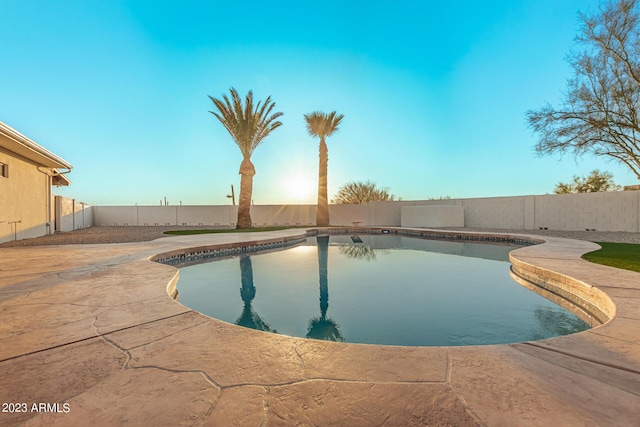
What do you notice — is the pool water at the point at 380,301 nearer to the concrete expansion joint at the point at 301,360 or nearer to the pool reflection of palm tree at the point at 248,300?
the pool reflection of palm tree at the point at 248,300

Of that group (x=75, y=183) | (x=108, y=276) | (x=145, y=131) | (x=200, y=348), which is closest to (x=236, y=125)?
(x=145, y=131)

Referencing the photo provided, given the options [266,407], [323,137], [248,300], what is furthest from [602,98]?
[266,407]

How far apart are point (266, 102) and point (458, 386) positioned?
15632 millimetres

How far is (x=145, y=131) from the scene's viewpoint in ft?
49.5

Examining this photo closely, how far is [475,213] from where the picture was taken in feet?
53.6

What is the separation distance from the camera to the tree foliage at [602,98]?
10.8 meters

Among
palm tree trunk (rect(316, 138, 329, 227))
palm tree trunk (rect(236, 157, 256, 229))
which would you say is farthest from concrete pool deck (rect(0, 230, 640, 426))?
palm tree trunk (rect(316, 138, 329, 227))

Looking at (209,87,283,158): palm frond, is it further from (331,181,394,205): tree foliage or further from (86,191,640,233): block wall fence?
(331,181,394,205): tree foliage

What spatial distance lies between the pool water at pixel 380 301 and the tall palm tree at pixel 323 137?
36.0 feet

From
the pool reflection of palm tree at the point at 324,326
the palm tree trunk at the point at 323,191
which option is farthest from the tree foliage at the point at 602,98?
the pool reflection of palm tree at the point at 324,326

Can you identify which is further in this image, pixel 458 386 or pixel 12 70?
pixel 12 70

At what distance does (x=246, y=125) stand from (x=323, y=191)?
597cm

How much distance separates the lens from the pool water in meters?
3.02

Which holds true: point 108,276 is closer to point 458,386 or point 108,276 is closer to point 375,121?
point 458,386
